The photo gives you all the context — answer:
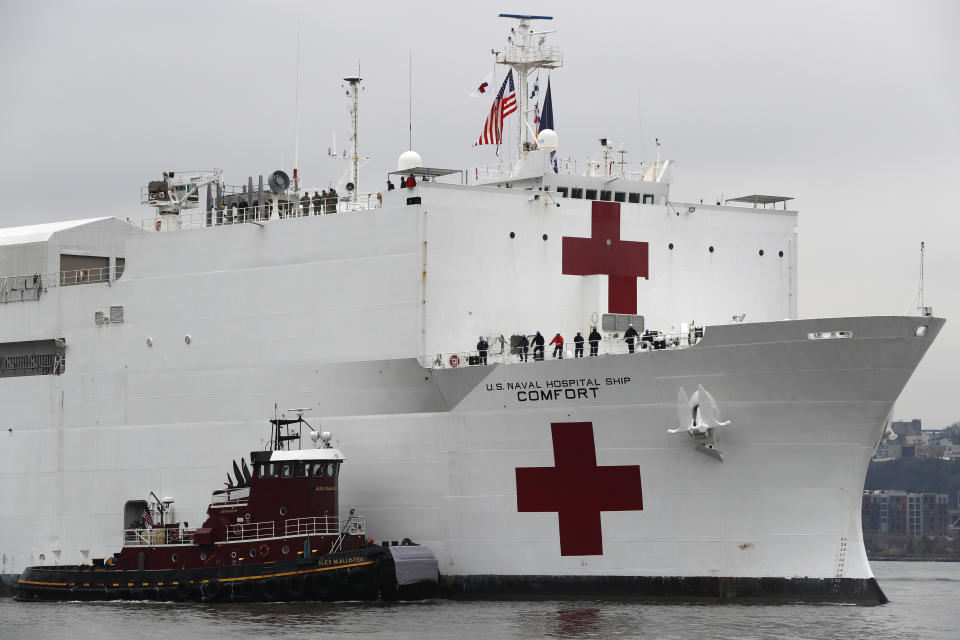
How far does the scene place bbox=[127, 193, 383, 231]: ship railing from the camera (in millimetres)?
26703

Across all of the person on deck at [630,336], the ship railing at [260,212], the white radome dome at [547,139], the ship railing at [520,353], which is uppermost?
the white radome dome at [547,139]

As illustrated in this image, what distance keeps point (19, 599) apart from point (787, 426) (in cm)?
1336

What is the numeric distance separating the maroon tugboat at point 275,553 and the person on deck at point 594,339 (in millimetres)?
3947

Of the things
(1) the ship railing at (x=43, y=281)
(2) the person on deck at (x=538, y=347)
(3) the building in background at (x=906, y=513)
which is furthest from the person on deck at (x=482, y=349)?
(3) the building in background at (x=906, y=513)

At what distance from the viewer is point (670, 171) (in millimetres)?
27188

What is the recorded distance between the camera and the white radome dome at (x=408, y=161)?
2634 centimetres

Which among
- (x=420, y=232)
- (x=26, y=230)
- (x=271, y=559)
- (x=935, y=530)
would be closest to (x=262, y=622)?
(x=271, y=559)

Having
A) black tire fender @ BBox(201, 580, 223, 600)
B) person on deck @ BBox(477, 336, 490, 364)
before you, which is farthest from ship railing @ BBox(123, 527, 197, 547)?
person on deck @ BBox(477, 336, 490, 364)

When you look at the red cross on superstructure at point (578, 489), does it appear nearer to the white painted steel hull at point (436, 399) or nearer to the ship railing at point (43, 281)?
the white painted steel hull at point (436, 399)

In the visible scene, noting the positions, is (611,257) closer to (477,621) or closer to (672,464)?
(672,464)

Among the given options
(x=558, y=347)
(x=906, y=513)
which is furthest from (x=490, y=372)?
(x=906, y=513)

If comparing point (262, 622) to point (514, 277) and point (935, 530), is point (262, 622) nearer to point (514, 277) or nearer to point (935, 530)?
point (514, 277)

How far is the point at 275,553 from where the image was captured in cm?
2419

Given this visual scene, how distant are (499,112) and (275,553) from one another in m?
8.64
